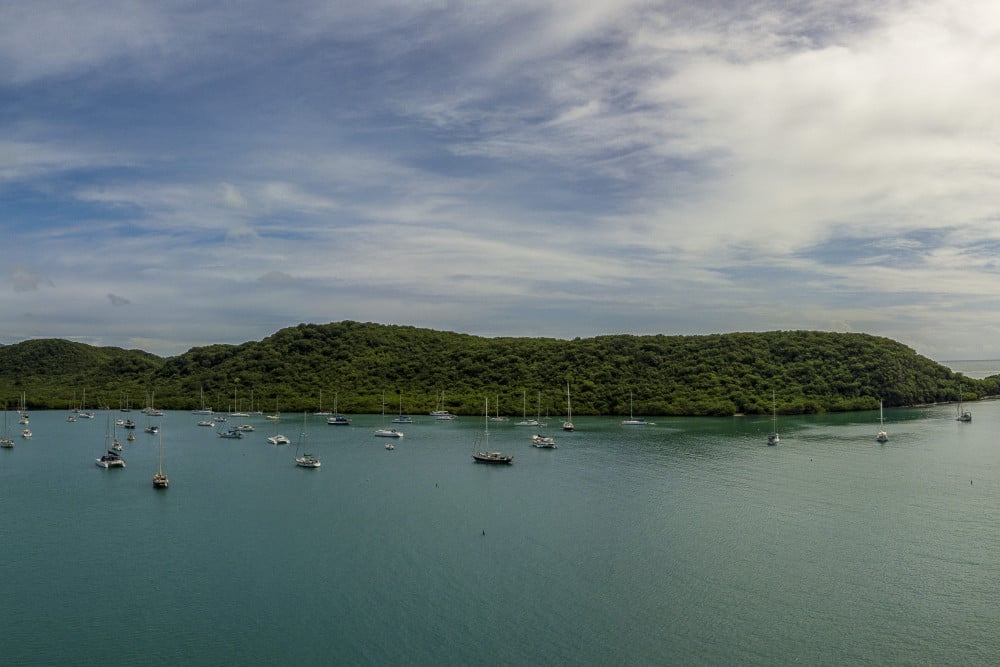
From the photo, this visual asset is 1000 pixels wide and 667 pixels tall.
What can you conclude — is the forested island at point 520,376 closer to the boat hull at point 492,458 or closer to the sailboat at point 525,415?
the sailboat at point 525,415

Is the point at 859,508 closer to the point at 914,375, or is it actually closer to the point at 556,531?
the point at 556,531

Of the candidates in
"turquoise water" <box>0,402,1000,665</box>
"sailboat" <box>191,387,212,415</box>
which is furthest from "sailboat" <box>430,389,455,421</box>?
"turquoise water" <box>0,402,1000,665</box>

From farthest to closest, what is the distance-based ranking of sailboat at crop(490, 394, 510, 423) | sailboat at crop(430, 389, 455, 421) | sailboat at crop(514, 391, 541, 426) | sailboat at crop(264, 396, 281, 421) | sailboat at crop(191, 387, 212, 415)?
sailboat at crop(191, 387, 212, 415) < sailboat at crop(264, 396, 281, 421) < sailboat at crop(430, 389, 455, 421) < sailboat at crop(490, 394, 510, 423) < sailboat at crop(514, 391, 541, 426)

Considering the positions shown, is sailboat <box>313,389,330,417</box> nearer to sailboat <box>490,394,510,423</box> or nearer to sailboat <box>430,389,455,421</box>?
sailboat <box>430,389,455,421</box>

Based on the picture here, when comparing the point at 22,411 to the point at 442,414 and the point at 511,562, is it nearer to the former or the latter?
the point at 442,414

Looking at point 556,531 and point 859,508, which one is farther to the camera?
point 859,508

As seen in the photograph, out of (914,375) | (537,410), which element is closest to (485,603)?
(537,410)
